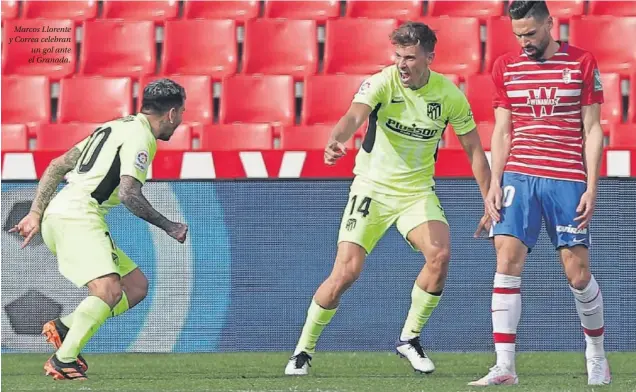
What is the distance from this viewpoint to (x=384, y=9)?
11586 millimetres

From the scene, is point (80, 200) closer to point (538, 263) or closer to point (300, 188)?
point (300, 188)

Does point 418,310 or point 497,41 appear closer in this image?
point 418,310

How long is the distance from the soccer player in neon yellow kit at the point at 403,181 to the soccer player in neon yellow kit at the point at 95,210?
969 millimetres

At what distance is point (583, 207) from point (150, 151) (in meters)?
2.12

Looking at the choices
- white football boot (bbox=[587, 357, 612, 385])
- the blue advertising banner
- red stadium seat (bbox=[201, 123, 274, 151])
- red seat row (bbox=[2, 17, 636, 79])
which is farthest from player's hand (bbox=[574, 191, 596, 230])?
red seat row (bbox=[2, 17, 636, 79])

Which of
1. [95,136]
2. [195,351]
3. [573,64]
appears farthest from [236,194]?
[573,64]

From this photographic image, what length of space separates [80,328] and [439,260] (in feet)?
6.01

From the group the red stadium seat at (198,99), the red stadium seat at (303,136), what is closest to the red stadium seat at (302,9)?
the red stadium seat at (198,99)

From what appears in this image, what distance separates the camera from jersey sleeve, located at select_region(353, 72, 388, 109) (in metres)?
6.51

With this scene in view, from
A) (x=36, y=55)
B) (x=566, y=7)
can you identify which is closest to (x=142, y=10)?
(x=36, y=55)

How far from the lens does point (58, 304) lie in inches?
315

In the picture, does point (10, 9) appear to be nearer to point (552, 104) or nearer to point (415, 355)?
point (415, 355)

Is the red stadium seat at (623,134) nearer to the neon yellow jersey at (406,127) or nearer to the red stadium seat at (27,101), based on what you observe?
the neon yellow jersey at (406,127)

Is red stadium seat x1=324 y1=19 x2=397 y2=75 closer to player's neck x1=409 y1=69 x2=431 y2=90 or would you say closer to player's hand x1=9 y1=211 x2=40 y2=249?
player's neck x1=409 y1=69 x2=431 y2=90
